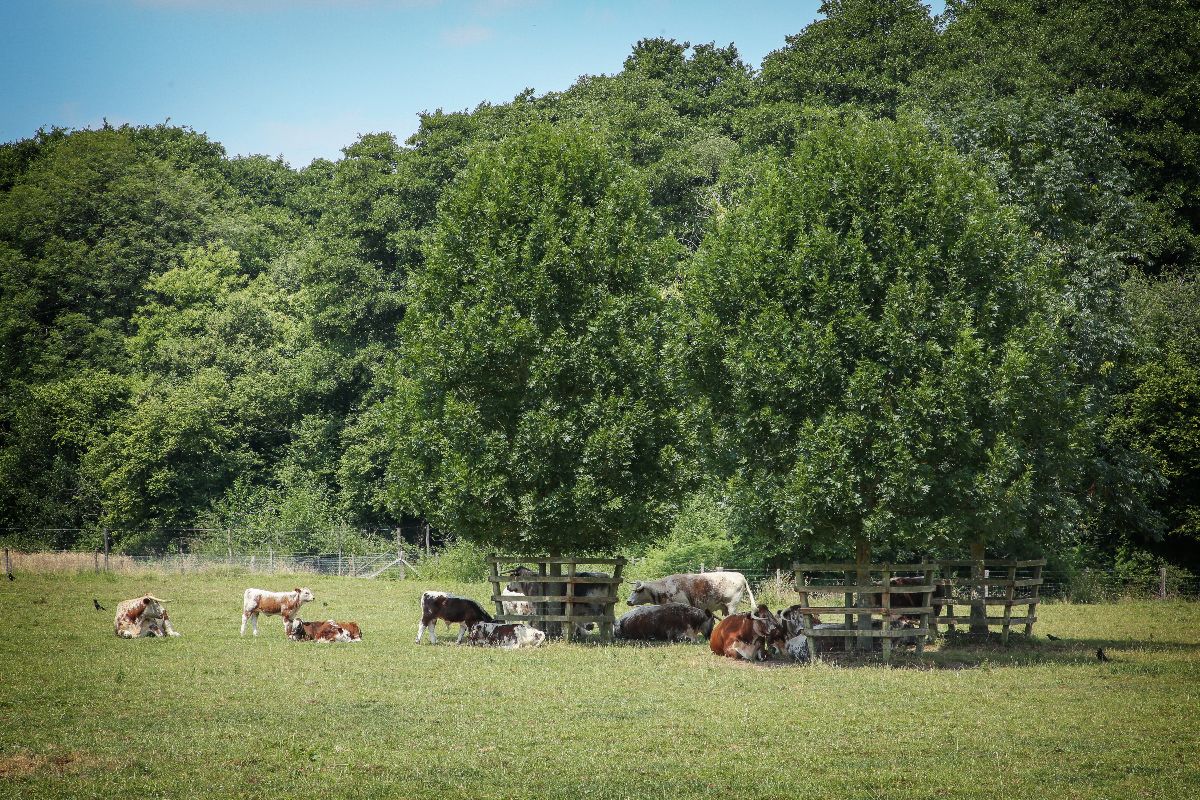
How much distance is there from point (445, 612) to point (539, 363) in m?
6.26

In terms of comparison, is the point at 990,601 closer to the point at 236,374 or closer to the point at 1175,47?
the point at 1175,47

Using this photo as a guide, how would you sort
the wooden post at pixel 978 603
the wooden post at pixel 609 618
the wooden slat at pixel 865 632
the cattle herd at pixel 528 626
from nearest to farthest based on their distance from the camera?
the wooden slat at pixel 865 632 < the cattle herd at pixel 528 626 < the wooden post at pixel 609 618 < the wooden post at pixel 978 603

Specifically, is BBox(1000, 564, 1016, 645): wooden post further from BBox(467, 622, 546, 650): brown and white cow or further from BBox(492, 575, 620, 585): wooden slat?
BBox(467, 622, 546, 650): brown and white cow


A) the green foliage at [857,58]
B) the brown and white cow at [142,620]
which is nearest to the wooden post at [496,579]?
the brown and white cow at [142,620]

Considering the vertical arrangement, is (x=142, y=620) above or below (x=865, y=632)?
below

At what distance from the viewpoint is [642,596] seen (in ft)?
101

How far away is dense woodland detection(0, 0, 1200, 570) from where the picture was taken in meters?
23.3

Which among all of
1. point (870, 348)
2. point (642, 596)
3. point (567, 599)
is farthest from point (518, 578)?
point (870, 348)

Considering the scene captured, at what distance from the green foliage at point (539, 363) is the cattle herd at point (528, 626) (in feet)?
6.05

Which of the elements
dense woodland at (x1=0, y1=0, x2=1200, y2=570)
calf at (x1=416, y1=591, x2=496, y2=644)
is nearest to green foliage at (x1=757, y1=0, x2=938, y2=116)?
dense woodland at (x1=0, y1=0, x2=1200, y2=570)

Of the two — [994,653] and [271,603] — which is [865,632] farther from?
[271,603]

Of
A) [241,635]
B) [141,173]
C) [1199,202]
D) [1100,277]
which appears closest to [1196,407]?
[1100,277]

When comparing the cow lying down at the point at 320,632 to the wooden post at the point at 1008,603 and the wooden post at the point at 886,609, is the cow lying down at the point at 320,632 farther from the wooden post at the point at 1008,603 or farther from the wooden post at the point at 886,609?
the wooden post at the point at 1008,603

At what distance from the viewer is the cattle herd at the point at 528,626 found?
78.2 feet
